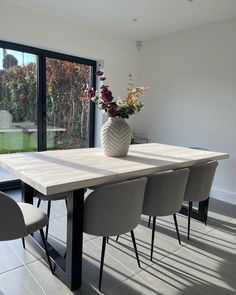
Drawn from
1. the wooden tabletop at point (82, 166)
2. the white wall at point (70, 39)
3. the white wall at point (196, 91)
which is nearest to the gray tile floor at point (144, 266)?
the wooden tabletop at point (82, 166)

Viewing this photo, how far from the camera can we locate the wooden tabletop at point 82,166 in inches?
62.0

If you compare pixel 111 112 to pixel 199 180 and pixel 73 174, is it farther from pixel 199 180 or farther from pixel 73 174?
pixel 199 180

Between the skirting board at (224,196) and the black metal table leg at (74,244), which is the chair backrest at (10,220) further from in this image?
the skirting board at (224,196)

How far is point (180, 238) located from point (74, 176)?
4.99 ft

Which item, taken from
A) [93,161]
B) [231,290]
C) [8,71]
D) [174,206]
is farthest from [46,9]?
[231,290]

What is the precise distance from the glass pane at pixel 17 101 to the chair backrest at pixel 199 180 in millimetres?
2600

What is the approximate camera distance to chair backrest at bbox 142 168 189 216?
207 centimetres

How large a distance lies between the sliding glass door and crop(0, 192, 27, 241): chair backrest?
2.41m

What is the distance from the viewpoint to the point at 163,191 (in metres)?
2.10

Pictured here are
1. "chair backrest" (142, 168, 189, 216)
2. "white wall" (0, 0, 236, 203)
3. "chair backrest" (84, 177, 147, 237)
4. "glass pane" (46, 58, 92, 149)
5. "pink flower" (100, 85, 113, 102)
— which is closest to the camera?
"chair backrest" (84, 177, 147, 237)

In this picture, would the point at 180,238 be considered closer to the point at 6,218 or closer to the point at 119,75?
the point at 6,218

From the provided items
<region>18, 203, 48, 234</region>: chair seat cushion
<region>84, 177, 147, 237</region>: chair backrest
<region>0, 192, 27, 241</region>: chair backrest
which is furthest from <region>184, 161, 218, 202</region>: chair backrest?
<region>0, 192, 27, 241</region>: chair backrest

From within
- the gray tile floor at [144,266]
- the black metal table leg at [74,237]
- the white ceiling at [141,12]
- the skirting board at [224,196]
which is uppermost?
the white ceiling at [141,12]

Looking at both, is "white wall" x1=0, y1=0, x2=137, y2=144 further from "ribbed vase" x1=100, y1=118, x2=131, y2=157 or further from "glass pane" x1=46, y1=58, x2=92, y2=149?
"ribbed vase" x1=100, y1=118, x2=131, y2=157
